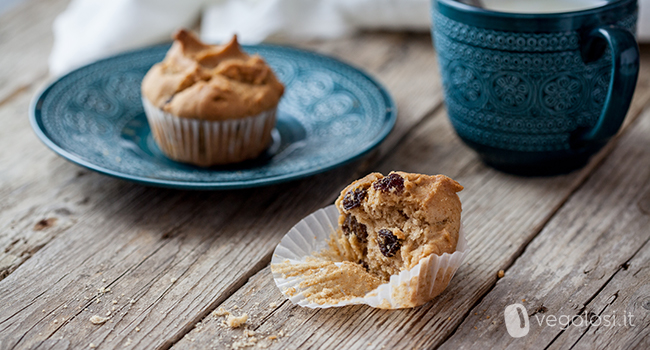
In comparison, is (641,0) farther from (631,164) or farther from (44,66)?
(44,66)

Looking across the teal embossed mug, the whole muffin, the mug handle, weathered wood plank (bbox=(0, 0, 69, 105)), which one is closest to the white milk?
the teal embossed mug

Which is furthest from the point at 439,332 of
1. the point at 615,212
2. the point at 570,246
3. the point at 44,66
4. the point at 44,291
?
the point at 44,66

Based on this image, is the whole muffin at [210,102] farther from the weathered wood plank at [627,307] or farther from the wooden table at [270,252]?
the weathered wood plank at [627,307]

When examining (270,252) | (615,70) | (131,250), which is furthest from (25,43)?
(615,70)

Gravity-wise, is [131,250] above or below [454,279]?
above

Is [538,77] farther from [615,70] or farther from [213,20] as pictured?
[213,20]

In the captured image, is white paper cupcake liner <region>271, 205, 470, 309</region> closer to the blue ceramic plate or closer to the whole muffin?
the blue ceramic plate

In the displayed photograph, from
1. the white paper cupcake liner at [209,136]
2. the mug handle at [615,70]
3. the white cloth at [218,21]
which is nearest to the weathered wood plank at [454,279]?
the mug handle at [615,70]
